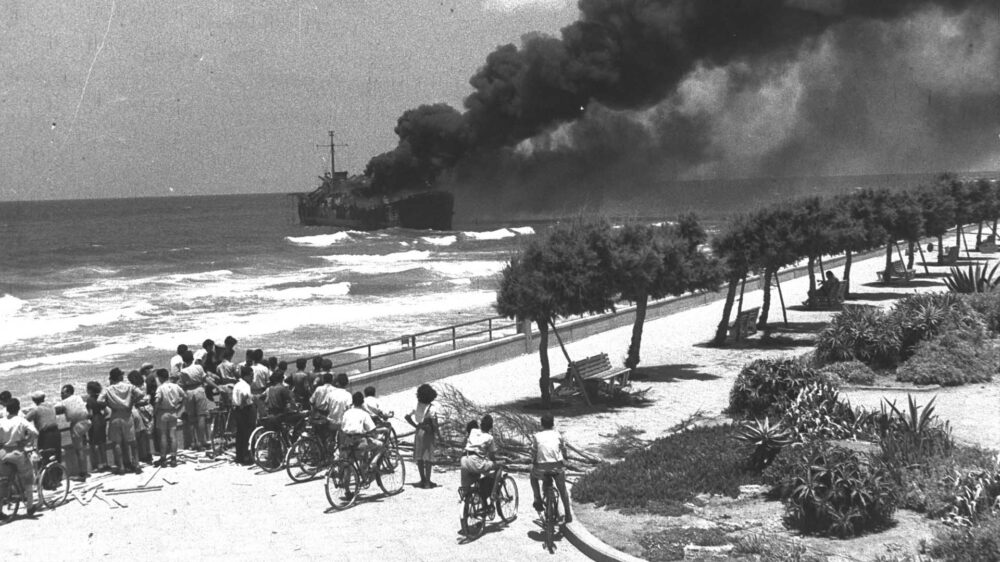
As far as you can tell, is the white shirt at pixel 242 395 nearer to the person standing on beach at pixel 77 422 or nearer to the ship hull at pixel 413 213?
the person standing on beach at pixel 77 422

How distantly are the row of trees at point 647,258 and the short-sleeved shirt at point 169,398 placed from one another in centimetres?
568

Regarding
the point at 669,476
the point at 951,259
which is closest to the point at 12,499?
the point at 669,476

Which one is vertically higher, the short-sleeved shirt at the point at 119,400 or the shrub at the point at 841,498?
the short-sleeved shirt at the point at 119,400

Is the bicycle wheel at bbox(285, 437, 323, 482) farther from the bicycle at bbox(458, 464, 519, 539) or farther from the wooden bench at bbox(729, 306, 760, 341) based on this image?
the wooden bench at bbox(729, 306, 760, 341)

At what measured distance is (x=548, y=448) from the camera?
9.34 metres

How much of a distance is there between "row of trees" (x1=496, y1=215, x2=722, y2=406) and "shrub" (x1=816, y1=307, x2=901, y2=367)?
294 cm

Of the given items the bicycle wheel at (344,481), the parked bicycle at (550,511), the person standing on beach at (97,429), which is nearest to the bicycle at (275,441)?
the bicycle wheel at (344,481)

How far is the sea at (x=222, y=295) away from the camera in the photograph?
29.6m

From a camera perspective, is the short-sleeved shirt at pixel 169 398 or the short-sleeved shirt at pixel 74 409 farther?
the short-sleeved shirt at pixel 169 398

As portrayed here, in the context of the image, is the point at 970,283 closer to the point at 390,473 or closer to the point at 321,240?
the point at 390,473

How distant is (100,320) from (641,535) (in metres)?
34.6

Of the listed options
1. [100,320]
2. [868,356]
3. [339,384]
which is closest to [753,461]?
[339,384]

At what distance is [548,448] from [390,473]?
8.87 ft

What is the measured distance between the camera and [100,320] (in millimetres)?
38656
